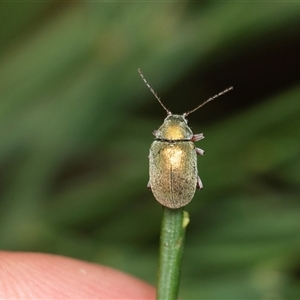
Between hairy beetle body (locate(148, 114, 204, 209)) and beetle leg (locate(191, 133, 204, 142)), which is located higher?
beetle leg (locate(191, 133, 204, 142))

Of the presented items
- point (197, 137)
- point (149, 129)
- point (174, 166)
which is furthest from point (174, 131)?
point (149, 129)

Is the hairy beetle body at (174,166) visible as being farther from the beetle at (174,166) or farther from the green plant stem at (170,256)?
the green plant stem at (170,256)

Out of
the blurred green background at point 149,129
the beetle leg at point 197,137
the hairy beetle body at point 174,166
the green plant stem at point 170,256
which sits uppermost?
the blurred green background at point 149,129

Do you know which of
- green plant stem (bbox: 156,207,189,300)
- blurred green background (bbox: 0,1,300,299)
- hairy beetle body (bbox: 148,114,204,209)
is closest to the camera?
green plant stem (bbox: 156,207,189,300)

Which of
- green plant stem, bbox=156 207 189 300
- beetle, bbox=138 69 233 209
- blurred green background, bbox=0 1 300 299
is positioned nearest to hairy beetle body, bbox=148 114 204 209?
beetle, bbox=138 69 233 209

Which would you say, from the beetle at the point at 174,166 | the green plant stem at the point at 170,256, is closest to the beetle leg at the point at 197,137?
the beetle at the point at 174,166

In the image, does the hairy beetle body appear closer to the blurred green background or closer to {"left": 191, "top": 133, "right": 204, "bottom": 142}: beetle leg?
{"left": 191, "top": 133, "right": 204, "bottom": 142}: beetle leg

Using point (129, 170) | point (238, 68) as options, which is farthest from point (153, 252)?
point (238, 68)
